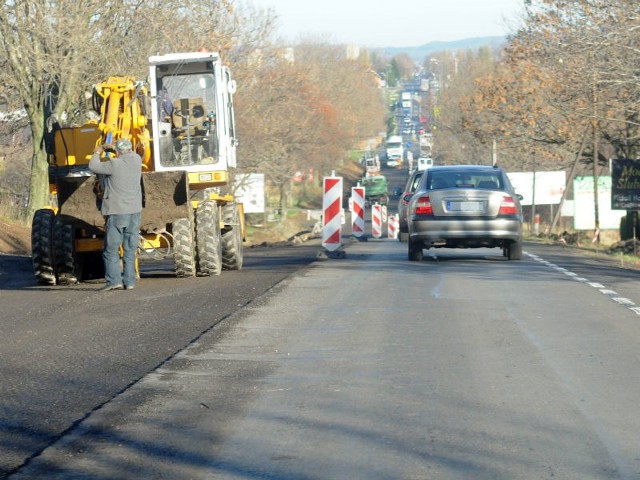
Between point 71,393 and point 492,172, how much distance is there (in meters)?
→ 13.9

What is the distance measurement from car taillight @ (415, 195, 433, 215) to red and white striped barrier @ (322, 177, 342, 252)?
2.49 meters

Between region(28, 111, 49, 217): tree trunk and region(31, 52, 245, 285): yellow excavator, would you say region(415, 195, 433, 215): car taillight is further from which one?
region(28, 111, 49, 217): tree trunk

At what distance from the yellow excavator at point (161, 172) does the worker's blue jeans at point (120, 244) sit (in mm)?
721

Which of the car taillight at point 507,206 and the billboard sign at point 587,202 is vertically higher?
the car taillight at point 507,206

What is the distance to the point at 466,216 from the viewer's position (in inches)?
789

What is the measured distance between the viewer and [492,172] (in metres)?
20.8

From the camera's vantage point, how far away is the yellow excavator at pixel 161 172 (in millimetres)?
16141

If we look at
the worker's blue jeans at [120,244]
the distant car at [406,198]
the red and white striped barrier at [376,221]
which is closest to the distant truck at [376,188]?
the red and white striped barrier at [376,221]

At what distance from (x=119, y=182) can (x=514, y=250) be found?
315 inches

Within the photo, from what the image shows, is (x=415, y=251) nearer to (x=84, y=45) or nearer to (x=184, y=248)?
(x=184, y=248)

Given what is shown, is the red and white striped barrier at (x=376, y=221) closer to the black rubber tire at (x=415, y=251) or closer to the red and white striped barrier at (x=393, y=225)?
the red and white striped barrier at (x=393, y=225)

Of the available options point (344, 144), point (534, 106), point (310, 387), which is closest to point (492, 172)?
point (310, 387)

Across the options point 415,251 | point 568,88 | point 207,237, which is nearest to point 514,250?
point 415,251

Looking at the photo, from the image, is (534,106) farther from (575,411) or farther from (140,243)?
(575,411)
